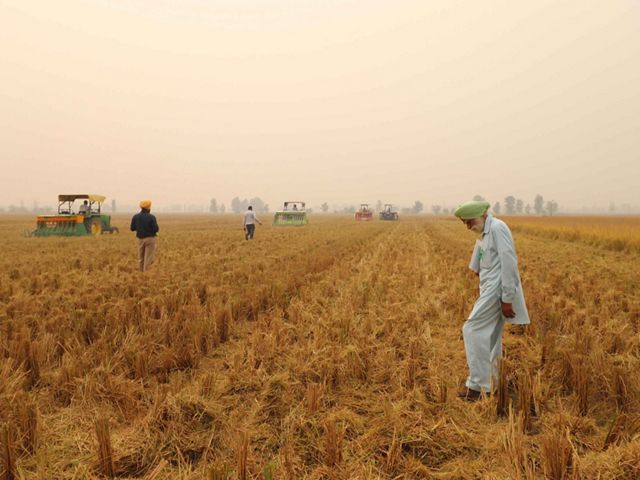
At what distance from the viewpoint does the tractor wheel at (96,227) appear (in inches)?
858

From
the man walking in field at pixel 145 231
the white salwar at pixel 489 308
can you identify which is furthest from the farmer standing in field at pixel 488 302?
the man walking in field at pixel 145 231

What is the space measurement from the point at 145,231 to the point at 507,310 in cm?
875

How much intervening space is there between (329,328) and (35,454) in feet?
11.6

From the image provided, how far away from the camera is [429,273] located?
10.6 m

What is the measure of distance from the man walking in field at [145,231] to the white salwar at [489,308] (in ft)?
26.5

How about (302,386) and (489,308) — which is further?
(302,386)

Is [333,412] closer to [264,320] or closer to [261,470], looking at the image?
[261,470]

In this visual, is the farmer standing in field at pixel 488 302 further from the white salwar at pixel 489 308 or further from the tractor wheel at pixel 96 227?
the tractor wheel at pixel 96 227

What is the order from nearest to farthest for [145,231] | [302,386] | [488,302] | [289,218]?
[488,302] → [302,386] → [145,231] → [289,218]

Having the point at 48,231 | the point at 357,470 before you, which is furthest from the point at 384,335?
the point at 48,231

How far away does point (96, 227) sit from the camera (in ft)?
72.5

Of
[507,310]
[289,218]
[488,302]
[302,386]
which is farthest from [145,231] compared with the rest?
[289,218]

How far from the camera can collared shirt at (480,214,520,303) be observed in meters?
3.51

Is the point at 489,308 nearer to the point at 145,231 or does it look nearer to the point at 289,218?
the point at 145,231
